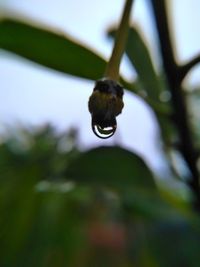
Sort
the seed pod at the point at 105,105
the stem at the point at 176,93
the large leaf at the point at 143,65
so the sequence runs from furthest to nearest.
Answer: the large leaf at the point at 143,65
the stem at the point at 176,93
the seed pod at the point at 105,105

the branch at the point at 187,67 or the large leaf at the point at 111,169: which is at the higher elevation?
the branch at the point at 187,67

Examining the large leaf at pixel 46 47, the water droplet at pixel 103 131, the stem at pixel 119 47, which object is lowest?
the water droplet at pixel 103 131

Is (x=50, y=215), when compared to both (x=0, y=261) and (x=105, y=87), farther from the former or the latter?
(x=105, y=87)

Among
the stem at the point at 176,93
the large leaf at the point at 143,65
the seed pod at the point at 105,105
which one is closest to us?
the seed pod at the point at 105,105

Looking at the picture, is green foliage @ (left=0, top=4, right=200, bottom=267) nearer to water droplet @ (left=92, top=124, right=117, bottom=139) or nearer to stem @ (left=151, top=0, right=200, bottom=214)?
stem @ (left=151, top=0, right=200, bottom=214)

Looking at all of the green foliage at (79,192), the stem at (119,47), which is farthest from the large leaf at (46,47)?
the stem at (119,47)

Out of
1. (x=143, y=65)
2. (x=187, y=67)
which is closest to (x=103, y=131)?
(x=187, y=67)

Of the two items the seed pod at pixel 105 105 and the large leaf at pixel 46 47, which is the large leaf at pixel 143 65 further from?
the seed pod at pixel 105 105

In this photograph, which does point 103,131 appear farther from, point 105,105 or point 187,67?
point 187,67
